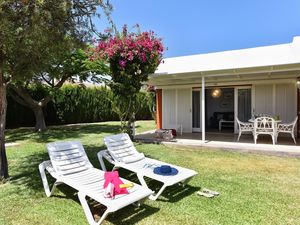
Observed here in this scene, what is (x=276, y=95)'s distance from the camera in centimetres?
1373

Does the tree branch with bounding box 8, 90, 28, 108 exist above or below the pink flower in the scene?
below

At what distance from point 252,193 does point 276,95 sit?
9450mm

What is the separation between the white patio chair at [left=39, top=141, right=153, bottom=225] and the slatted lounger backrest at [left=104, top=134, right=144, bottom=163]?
0.98 m

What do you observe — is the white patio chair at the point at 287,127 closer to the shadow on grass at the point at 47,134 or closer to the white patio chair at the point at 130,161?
the white patio chair at the point at 130,161

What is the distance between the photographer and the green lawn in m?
4.70

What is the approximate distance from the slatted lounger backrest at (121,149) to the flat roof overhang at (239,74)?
5.42m

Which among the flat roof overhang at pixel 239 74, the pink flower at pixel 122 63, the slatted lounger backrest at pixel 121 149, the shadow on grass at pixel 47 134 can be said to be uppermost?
the pink flower at pixel 122 63

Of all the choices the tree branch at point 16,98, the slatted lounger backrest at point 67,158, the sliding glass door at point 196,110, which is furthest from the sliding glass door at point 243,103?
the tree branch at point 16,98

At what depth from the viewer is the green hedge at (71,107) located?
19500 millimetres

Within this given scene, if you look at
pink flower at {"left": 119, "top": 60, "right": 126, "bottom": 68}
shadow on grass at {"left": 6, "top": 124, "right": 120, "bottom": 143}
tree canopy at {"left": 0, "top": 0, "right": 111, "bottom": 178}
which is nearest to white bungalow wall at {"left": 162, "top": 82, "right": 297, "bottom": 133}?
shadow on grass at {"left": 6, "top": 124, "right": 120, "bottom": 143}

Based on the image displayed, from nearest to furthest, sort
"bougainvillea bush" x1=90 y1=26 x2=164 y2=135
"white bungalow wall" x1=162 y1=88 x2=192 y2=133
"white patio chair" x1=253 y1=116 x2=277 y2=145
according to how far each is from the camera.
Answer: "white patio chair" x1=253 y1=116 x2=277 y2=145 → "bougainvillea bush" x1=90 y1=26 x2=164 y2=135 → "white bungalow wall" x1=162 y1=88 x2=192 y2=133

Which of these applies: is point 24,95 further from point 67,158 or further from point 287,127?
point 287,127

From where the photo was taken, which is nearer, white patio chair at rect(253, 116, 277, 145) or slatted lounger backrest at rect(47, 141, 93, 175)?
slatted lounger backrest at rect(47, 141, 93, 175)

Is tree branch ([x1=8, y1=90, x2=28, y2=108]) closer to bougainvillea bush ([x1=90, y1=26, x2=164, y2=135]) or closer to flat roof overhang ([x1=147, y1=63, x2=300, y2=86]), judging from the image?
bougainvillea bush ([x1=90, y1=26, x2=164, y2=135])
